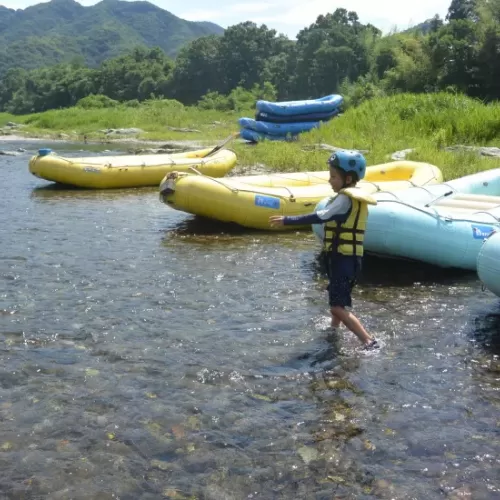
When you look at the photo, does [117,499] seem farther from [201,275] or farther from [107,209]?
[107,209]

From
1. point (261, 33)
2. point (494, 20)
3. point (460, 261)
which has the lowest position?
point (460, 261)

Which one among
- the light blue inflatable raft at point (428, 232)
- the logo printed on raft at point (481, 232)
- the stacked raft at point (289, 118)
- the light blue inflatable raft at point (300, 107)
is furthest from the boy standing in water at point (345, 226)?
the light blue inflatable raft at point (300, 107)

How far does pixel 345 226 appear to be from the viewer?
4672 mm

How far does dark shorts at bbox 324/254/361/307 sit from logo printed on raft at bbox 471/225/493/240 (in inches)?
85.8

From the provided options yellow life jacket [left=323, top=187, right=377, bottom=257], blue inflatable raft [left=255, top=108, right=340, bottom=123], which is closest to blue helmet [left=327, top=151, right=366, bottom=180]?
yellow life jacket [left=323, top=187, right=377, bottom=257]

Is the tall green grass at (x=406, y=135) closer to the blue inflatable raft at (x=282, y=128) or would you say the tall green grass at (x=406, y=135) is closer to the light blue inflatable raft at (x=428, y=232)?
the blue inflatable raft at (x=282, y=128)

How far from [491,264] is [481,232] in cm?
158

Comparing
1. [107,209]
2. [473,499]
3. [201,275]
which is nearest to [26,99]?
[107,209]

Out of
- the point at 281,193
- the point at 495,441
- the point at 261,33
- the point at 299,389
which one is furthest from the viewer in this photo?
the point at 261,33

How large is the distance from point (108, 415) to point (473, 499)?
1.97 m

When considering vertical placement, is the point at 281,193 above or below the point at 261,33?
below

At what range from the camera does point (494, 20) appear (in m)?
22.1

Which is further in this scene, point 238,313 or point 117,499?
point 238,313

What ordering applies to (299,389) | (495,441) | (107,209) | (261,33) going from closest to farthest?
(495,441) → (299,389) → (107,209) → (261,33)
